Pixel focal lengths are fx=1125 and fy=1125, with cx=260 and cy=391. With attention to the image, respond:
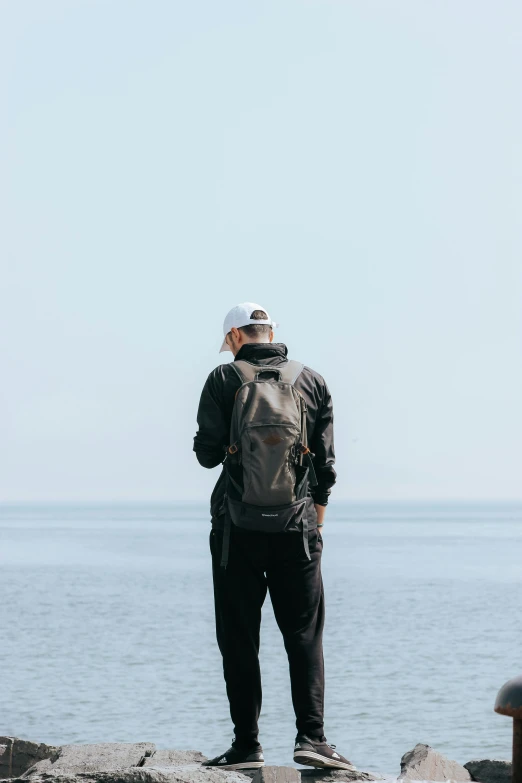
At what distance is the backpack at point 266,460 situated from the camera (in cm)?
514

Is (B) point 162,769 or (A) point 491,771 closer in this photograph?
(B) point 162,769

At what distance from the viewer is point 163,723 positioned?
1681cm

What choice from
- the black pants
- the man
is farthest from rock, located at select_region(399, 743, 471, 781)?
the black pants

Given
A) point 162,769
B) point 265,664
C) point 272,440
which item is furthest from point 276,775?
point 265,664

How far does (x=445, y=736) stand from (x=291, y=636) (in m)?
11.9

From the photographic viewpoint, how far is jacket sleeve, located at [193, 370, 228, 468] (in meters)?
5.31

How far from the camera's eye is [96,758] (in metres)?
6.00

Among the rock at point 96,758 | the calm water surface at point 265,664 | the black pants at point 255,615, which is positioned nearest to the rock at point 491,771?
the black pants at point 255,615

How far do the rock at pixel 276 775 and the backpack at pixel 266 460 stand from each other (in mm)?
940

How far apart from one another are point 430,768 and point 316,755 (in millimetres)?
759

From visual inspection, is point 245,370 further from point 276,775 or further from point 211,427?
point 276,775

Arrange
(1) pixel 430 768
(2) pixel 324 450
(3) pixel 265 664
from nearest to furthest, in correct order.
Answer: (2) pixel 324 450 → (1) pixel 430 768 → (3) pixel 265 664

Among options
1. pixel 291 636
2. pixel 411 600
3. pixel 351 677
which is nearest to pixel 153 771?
pixel 291 636

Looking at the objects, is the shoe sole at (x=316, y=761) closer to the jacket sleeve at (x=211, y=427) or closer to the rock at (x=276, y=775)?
the rock at (x=276, y=775)
